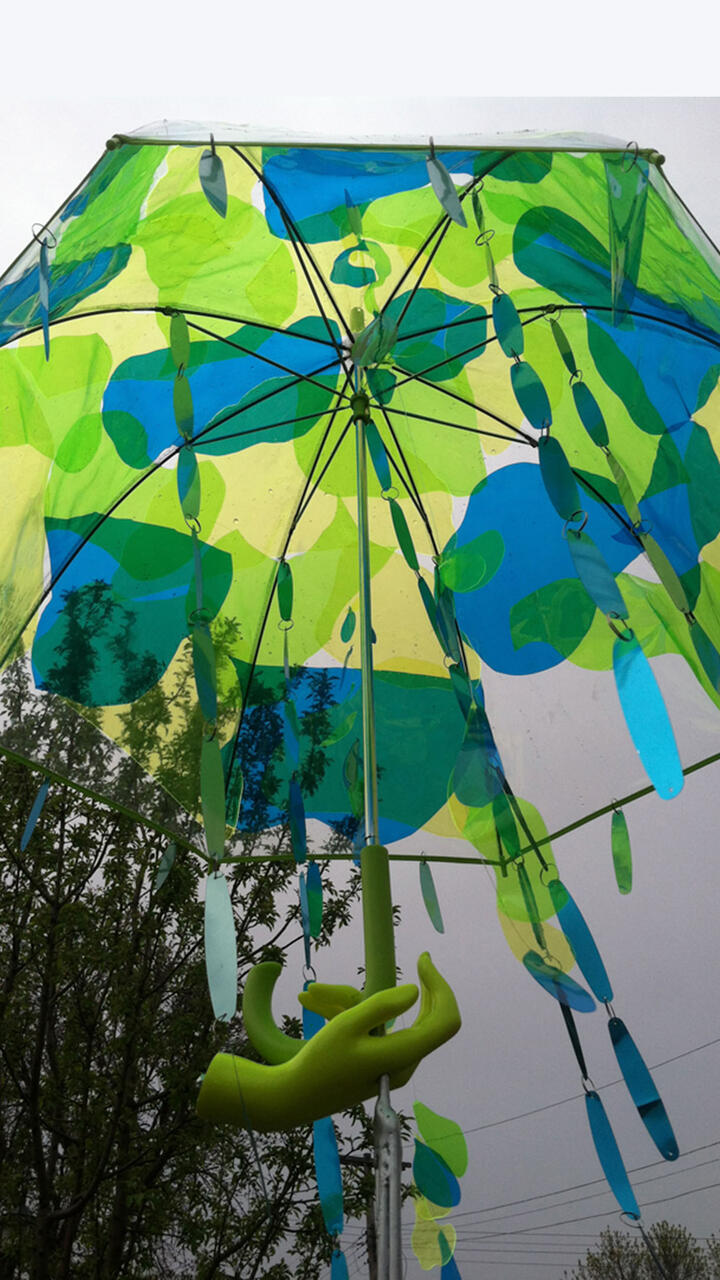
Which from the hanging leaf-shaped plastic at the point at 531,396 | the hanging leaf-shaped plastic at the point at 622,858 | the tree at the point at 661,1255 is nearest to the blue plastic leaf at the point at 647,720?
the hanging leaf-shaped plastic at the point at 531,396

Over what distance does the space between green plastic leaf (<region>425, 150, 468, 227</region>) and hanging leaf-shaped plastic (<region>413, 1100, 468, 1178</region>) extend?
3.45 ft

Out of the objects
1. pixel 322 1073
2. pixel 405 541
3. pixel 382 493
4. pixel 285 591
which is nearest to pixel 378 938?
pixel 322 1073

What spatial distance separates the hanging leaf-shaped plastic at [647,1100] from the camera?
3.58 feet

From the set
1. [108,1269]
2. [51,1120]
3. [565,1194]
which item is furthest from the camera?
[565,1194]

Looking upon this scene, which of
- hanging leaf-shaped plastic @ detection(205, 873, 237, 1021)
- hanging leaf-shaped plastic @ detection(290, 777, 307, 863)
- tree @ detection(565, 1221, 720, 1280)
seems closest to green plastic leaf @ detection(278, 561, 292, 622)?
hanging leaf-shaped plastic @ detection(290, 777, 307, 863)

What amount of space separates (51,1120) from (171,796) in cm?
273

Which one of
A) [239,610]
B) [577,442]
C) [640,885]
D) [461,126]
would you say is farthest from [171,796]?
[640,885]

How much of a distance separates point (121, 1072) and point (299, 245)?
3.20m

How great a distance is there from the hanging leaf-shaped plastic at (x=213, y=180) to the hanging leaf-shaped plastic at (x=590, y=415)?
0.49 metres

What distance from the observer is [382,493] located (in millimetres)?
1782

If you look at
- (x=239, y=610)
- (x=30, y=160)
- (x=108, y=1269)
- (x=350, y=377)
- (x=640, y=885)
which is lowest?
(x=108, y=1269)

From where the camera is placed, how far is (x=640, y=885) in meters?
7.18

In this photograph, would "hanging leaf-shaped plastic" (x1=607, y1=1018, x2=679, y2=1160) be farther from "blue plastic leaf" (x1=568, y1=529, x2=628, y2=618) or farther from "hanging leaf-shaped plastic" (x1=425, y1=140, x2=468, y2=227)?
"hanging leaf-shaped plastic" (x1=425, y1=140, x2=468, y2=227)

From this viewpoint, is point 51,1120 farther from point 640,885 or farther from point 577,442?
point 640,885
